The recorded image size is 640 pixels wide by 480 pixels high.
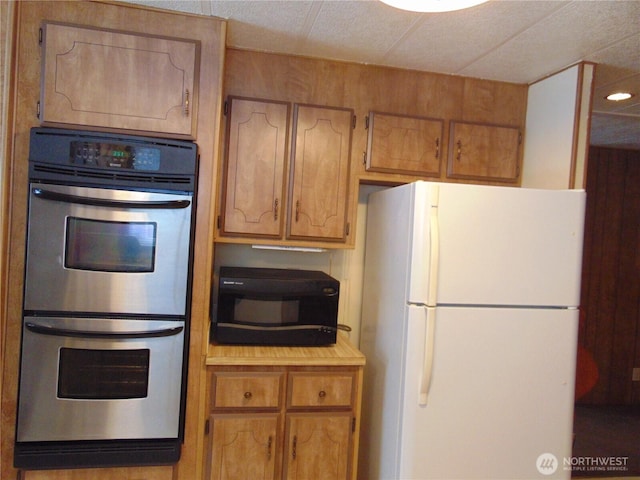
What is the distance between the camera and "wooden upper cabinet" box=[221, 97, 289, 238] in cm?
202

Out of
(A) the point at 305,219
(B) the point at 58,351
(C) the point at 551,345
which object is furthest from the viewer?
(A) the point at 305,219

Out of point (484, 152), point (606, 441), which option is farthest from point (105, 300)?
point (606, 441)

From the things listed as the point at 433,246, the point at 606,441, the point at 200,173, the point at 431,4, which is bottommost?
the point at 606,441

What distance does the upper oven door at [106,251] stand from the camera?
5.32ft

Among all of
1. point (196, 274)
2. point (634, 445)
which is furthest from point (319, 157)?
point (634, 445)

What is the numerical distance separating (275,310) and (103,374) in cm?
76

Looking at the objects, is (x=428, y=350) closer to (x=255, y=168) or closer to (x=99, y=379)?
(x=255, y=168)

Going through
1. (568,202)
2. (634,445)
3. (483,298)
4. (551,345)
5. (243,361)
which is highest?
(568,202)

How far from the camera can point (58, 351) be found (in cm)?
165

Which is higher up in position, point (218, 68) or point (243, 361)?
point (218, 68)

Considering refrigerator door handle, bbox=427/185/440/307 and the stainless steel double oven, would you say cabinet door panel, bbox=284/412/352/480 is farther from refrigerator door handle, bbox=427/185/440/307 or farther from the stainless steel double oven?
refrigerator door handle, bbox=427/185/440/307

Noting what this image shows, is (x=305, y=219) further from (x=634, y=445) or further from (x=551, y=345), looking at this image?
(x=634, y=445)

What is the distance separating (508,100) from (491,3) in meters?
0.86

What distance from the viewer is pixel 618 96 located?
8.00ft
